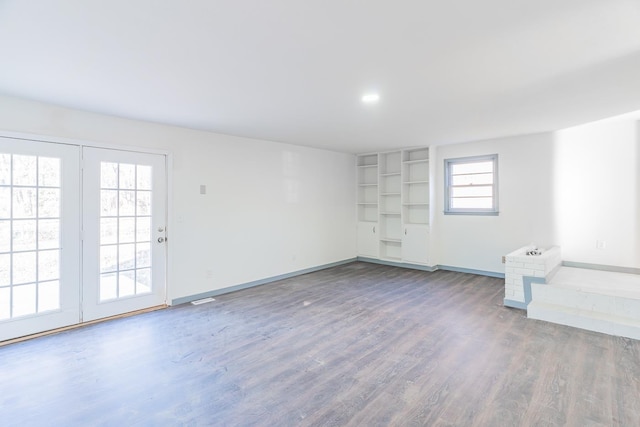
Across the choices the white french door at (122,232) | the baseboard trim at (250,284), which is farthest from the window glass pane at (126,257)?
the baseboard trim at (250,284)

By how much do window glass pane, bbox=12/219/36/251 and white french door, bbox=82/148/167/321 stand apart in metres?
0.45

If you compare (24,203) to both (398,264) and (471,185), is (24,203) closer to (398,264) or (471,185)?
(398,264)

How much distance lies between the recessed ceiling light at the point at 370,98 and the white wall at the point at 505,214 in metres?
3.49

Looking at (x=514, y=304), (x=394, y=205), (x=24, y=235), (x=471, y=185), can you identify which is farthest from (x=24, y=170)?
(x=471, y=185)

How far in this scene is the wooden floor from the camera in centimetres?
212

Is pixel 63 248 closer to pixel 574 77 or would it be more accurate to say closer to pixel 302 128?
pixel 302 128

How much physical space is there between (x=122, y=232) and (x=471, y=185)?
5.85m

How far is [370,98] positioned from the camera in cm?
325

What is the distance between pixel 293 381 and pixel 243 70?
2533 mm

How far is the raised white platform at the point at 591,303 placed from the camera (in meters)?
3.40

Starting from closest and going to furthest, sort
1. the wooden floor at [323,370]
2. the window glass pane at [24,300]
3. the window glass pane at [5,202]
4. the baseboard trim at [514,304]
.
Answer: the wooden floor at [323,370] → the window glass pane at [5,202] → the window glass pane at [24,300] → the baseboard trim at [514,304]

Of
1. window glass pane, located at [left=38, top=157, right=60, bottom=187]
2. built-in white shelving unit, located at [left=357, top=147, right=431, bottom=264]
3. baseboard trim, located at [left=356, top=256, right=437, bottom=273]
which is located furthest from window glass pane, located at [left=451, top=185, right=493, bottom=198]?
window glass pane, located at [left=38, top=157, right=60, bottom=187]

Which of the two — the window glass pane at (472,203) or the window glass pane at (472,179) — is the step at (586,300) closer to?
the window glass pane at (472,203)

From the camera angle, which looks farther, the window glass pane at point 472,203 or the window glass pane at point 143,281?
the window glass pane at point 472,203
